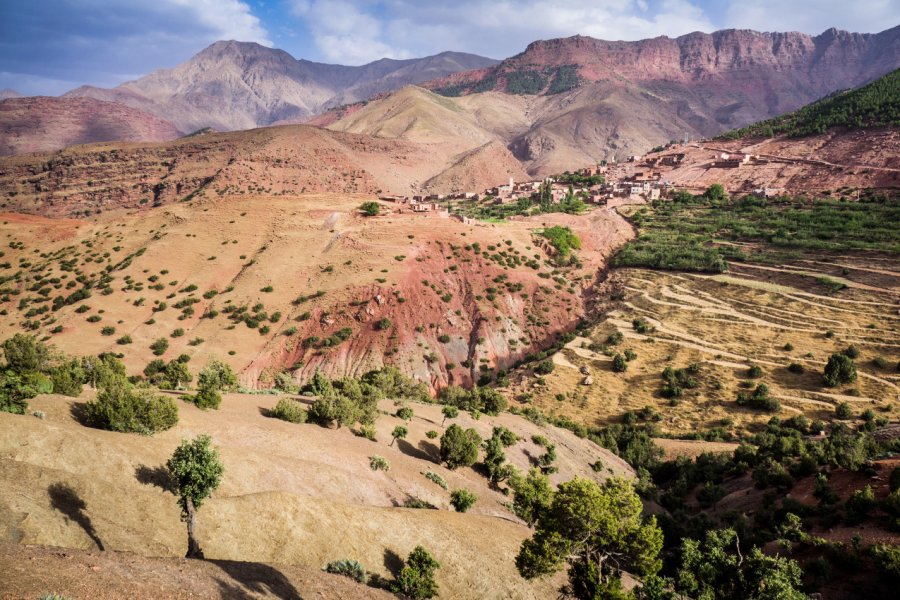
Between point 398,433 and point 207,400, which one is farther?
point 398,433

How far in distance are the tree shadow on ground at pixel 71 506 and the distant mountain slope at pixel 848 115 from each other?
121 metres

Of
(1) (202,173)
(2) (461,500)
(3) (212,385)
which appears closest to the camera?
(2) (461,500)

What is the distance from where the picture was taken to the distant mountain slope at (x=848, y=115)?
3516 inches

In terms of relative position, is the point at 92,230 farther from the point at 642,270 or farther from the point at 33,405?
the point at 642,270

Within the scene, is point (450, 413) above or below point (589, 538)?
below

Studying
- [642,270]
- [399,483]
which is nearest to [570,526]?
[399,483]

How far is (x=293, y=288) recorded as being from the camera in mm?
53062

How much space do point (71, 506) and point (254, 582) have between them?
497cm

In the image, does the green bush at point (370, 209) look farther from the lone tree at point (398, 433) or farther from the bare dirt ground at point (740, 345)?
the lone tree at point (398, 433)

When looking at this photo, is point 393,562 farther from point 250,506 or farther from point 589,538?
point 589,538

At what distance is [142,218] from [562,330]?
60795mm

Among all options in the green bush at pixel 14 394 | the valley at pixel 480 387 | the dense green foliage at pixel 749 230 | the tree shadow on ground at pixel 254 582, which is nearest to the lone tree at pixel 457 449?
the valley at pixel 480 387

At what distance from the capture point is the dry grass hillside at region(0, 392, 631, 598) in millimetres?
11445

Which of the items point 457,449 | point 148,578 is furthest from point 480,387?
point 148,578
